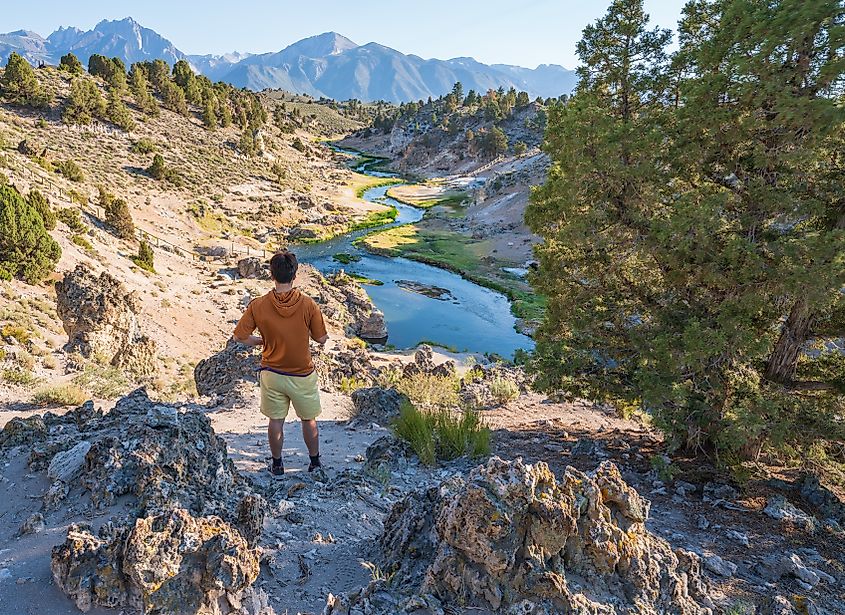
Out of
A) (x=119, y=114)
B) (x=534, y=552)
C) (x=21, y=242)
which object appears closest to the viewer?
(x=534, y=552)

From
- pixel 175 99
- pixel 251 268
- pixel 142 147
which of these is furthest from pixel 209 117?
pixel 251 268

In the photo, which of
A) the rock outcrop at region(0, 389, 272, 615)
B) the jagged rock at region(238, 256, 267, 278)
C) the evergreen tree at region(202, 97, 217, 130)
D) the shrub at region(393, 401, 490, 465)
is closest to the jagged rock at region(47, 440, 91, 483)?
the rock outcrop at region(0, 389, 272, 615)

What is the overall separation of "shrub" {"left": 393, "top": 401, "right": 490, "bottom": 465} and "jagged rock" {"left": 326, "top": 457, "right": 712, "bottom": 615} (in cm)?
291

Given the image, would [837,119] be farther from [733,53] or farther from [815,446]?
[815,446]

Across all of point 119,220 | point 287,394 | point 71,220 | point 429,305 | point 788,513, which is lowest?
point 429,305

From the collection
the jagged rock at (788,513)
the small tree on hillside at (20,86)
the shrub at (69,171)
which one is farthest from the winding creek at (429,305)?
the small tree on hillside at (20,86)

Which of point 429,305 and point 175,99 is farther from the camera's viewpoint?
point 175,99

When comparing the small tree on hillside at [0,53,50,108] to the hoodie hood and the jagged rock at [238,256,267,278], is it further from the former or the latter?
the hoodie hood

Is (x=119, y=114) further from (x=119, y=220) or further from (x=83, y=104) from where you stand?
(x=119, y=220)

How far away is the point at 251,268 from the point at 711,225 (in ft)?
93.5

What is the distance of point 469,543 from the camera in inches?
120

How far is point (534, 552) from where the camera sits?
3.10 metres

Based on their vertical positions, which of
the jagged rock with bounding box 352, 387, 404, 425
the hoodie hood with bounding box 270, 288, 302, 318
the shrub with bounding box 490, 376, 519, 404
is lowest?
the shrub with bounding box 490, 376, 519, 404

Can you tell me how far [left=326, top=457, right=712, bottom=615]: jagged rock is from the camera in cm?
300
